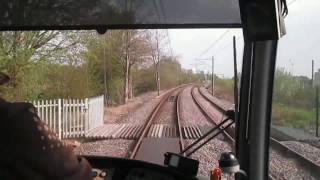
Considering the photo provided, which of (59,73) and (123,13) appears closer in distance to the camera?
(123,13)

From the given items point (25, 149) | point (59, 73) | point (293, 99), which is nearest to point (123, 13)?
point (293, 99)

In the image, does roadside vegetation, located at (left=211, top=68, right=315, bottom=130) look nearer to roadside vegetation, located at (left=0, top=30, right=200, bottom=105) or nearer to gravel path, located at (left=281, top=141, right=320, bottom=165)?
gravel path, located at (left=281, top=141, right=320, bottom=165)

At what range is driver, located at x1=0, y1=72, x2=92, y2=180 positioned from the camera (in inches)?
54.2

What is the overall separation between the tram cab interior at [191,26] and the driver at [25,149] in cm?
133

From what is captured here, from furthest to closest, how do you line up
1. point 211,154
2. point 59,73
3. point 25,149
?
1. point 59,73
2. point 211,154
3. point 25,149

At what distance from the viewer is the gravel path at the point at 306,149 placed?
3262 mm

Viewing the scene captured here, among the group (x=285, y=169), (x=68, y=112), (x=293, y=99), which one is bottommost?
(x=68, y=112)

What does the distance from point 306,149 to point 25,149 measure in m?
2.45

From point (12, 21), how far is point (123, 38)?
1.63 meters

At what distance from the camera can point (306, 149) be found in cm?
338

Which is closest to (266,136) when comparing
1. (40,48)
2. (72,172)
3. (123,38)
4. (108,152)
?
(72,172)

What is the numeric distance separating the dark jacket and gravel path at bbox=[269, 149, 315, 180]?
1.97 m

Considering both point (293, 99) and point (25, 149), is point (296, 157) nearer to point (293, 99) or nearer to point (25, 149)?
point (293, 99)

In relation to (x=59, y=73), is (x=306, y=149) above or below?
below
